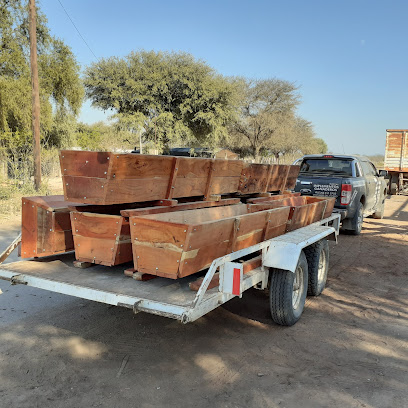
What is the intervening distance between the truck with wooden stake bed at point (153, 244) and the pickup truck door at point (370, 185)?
5.85m

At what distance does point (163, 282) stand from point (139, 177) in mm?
1092

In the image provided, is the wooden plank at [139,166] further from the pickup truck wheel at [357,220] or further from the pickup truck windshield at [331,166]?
the pickup truck wheel at [357,220]

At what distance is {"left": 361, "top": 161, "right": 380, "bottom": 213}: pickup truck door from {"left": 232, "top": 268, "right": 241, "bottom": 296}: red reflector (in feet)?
25.8

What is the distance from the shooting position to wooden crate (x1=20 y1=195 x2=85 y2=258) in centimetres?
420

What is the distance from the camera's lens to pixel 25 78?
58.6 ft

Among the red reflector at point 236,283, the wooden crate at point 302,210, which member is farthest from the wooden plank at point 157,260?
the wooden crate at point 302,210

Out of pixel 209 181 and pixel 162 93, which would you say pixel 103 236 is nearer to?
pixel 209 181

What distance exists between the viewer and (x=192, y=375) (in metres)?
3.46

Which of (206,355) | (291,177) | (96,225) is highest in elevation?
(291,177)

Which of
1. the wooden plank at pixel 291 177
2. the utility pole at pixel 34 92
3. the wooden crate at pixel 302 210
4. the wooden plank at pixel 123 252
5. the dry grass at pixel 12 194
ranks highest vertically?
the utility pole at pixel 34 92

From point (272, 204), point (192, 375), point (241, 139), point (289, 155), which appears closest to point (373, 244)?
point (272, 204)

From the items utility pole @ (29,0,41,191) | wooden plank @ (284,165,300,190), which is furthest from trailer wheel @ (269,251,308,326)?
utility pole @ (29,0,41,191)

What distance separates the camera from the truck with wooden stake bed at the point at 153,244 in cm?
341

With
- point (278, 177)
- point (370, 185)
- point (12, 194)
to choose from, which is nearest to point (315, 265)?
point (278, 177)
